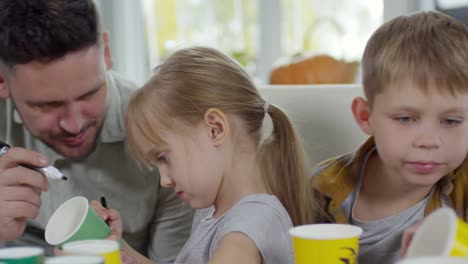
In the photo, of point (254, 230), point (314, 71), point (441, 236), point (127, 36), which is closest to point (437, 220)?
point (441, 236)

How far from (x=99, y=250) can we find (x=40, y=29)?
2.51 ft

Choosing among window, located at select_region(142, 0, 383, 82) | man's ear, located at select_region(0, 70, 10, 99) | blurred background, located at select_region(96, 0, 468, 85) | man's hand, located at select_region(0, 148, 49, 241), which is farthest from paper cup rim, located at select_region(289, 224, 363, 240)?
window, located at select_region(142, 0, 383, 82)

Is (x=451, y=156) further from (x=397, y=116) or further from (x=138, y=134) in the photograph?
(x=138, y=134)

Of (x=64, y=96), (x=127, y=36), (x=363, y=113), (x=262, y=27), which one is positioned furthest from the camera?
(x=262, y=27)

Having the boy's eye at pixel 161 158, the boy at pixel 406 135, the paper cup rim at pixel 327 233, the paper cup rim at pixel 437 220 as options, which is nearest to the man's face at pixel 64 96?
the boy's eye at pixel 161 158

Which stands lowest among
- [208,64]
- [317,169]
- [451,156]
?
[317,169]

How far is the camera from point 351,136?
1.81m

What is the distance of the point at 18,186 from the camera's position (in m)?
1.59

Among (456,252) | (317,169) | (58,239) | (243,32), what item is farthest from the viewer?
(243,32)

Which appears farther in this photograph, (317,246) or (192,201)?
(192,201)

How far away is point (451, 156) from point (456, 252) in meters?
0.61

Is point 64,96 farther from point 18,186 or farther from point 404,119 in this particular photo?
point 404,119

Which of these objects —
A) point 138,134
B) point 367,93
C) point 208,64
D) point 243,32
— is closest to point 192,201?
point 138,134

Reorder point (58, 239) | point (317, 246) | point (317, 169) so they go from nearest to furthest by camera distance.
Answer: point (317, 246) < point (58, 239) < point (317, 169)
